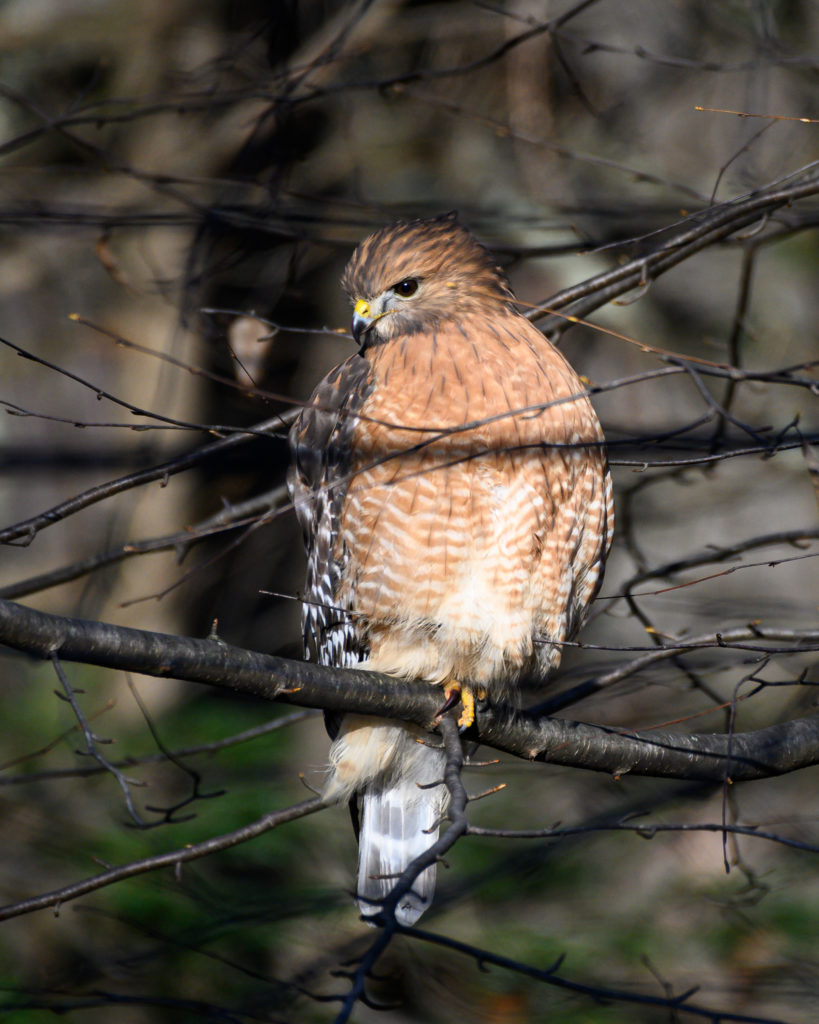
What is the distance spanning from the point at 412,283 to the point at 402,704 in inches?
46.4

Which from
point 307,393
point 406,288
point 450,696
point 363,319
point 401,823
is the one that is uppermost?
point 307,393

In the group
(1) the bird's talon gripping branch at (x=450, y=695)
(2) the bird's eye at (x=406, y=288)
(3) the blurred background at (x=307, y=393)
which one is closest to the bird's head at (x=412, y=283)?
(2) the bird's eye at (x=406, y=288)

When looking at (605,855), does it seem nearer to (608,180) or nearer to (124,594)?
(124,594)

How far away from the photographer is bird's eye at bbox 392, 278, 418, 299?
280 cm

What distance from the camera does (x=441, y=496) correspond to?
2.51 m

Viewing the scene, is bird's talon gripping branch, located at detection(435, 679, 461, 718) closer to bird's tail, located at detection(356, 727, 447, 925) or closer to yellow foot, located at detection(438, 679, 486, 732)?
yellow foot, located at detection(438, 679, 486, 732)

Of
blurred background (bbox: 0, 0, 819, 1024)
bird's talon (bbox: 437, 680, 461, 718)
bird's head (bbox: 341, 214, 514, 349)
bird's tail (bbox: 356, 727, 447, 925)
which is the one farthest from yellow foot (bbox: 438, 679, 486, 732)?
blurred background (bbox: 0, 0, 819, 1024)

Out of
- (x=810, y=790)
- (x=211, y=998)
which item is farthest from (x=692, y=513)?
(x=211, y=998)

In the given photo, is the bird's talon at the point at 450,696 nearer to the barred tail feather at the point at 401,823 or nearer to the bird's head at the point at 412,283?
the barred tail feather at the point at 401,823

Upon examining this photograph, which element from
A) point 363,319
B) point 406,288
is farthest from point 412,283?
point 363,319

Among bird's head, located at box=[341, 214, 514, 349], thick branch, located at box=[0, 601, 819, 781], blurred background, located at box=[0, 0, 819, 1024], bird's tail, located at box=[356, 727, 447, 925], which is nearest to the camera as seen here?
thick branch, located at box=[0, 601, 819, 781]

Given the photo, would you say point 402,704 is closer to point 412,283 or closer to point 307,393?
point 412,283

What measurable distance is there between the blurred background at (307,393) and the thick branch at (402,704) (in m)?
1.53

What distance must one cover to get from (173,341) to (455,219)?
10.2ft
